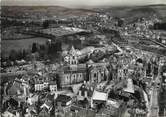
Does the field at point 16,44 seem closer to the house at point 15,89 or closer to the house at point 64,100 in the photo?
the house at point 15,89

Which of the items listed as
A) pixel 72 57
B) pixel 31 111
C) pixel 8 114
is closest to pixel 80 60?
pixel 72 57

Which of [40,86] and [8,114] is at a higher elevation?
[40,86]

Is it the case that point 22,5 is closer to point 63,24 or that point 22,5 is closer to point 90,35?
point 63,24

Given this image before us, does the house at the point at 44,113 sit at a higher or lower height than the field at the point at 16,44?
lower

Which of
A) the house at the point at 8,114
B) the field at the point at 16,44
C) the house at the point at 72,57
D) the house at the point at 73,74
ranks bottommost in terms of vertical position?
the house at the point at 8,114

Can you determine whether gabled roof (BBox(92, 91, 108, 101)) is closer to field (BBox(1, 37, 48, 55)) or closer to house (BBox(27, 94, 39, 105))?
house (BBox(27, 94, 39, 105))

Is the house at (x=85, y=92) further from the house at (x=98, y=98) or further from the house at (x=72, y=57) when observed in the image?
the house at (x=72, y=57)

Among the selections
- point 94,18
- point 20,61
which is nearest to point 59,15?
point 94,18

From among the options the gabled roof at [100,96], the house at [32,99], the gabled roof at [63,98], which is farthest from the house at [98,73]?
the house at [32,99]

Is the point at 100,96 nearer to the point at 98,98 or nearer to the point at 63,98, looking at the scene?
the point at 98,98
